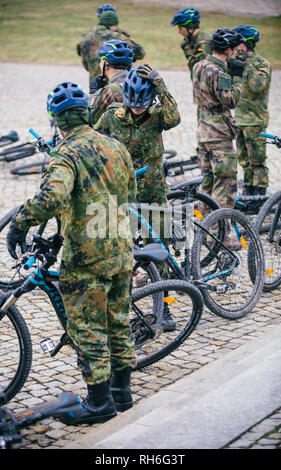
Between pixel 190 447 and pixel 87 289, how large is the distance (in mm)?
1011

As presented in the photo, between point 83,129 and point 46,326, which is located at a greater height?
point 83,129

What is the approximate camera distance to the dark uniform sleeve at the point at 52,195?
136 inches

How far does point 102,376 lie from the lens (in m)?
3.88

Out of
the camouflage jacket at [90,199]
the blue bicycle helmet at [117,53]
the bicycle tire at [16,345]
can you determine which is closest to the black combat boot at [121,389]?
the bicycle tire at [16,345]

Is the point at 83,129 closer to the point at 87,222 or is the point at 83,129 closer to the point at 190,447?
the point at 87,222

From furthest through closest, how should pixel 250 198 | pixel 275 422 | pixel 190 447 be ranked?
pixel 250 198 < pixel 275 422 < pixel 190 447

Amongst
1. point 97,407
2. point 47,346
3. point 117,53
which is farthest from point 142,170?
point 97,407

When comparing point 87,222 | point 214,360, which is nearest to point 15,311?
point 87,222

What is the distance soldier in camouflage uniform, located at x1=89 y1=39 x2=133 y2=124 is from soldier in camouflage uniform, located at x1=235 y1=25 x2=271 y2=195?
8.97ft

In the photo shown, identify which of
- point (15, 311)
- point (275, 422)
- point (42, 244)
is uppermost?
point (42, 244)

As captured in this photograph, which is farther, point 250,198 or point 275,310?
point 250,198

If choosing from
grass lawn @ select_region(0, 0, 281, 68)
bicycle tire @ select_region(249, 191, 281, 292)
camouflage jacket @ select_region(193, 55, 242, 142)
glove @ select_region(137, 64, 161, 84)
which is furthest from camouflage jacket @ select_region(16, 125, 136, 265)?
grass lawn @ select_region(0, 0, 281, 68)

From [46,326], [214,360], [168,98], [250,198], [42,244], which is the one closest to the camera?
[42,244]

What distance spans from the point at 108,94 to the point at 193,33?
4274 millimetres
